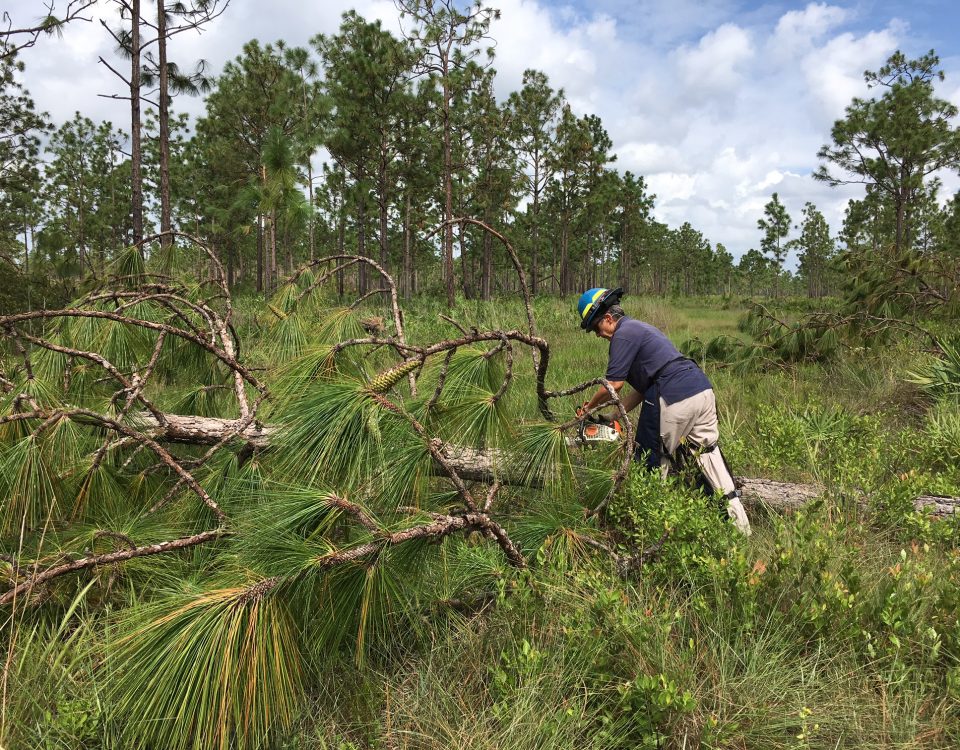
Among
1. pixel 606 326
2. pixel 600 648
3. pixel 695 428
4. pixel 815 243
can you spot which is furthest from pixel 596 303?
pixel 815 243

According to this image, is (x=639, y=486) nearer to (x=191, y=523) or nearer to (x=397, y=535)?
(x=397, y=535)

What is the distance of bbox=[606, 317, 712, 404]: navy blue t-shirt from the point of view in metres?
2.94

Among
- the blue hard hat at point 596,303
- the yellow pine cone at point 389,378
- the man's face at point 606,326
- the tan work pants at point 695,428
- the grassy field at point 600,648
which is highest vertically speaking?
the blue hard hat at point 596,303

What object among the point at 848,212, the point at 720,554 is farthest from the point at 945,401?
the point at 848,212

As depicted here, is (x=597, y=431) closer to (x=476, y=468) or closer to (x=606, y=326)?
(x=476, y=468)

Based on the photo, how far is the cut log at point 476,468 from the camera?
8.73 ft

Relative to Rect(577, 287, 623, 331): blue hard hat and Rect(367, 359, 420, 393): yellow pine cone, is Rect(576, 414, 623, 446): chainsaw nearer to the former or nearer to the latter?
Rect(577, 287, 623, 331): blue hard hat

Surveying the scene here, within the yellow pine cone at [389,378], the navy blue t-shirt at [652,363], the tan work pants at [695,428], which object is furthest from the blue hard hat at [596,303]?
the yellow pine cone at [389,378]

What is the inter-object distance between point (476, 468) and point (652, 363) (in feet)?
4.10

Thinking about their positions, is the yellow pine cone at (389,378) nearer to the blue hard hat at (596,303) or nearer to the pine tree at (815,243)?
the blue hard hat at (596,303)

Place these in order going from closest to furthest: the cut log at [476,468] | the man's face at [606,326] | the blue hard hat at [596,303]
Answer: the cut log at [476,468] → the blue hard hat at [596,303] → the man's face at [606,326]

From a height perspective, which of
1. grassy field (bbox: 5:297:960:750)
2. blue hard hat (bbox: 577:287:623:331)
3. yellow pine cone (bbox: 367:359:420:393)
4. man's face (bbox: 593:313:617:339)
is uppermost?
blue hard hat (bbox: 577:287:623:331)

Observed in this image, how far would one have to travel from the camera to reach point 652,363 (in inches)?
119

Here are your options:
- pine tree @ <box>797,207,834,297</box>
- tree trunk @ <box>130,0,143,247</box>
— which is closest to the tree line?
tree trunk @ <box>130,0,143,247</box>
